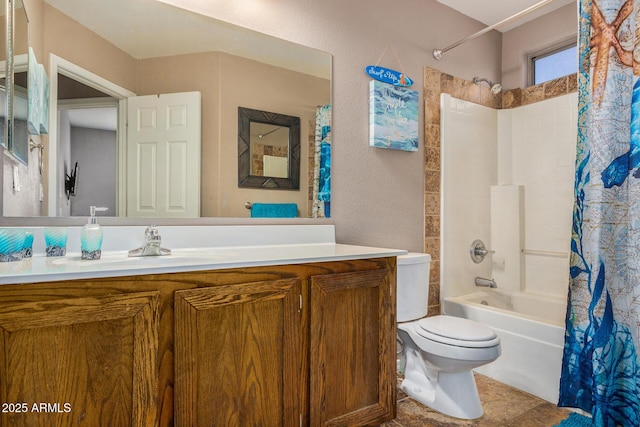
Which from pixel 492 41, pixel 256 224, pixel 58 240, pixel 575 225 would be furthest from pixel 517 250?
pixel 58 240

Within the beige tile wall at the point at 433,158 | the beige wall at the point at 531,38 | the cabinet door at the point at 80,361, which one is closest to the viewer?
the cabinet door at the point at 80,361

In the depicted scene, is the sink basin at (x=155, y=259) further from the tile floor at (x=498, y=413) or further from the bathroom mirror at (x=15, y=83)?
the tile floor at (x=498, y=413)

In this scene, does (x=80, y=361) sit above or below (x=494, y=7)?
below

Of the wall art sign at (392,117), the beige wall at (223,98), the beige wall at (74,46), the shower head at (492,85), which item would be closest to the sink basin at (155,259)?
the beige wall at (223,98)

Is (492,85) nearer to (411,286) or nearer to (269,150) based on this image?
(411,286)

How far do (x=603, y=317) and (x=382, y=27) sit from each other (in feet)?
6.54

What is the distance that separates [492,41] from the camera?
10.1ft

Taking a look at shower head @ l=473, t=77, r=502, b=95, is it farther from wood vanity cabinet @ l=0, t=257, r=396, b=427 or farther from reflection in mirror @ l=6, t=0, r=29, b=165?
reflection in mirror @ l=6, t=0, r=29, b=165

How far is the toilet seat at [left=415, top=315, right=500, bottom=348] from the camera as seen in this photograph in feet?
5.74

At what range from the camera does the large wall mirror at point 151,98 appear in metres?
1.52

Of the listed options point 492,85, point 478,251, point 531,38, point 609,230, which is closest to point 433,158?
point 478,251

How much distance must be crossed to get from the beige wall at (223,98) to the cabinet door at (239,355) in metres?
0.64

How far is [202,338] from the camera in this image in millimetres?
1237

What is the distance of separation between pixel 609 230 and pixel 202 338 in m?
1.77
